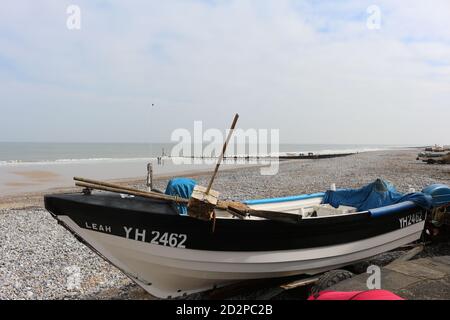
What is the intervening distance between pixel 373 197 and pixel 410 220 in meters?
1.15

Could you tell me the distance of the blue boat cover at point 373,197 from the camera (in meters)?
8.34

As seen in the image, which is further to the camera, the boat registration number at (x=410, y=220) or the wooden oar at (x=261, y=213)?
the boat registration number at (x=410, y=220)

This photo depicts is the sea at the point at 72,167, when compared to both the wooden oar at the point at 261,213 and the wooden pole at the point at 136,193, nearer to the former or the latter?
the wooden pole at the point at 136,193

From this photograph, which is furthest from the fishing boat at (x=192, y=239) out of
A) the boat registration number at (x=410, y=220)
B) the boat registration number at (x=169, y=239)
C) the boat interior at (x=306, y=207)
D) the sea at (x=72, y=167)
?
the sea at (x=72, y=167)

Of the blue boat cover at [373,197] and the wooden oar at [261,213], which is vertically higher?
the wooden oar at [261,213]

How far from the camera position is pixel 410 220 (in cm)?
824

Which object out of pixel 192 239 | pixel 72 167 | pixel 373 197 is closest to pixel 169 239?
pixel 192 239

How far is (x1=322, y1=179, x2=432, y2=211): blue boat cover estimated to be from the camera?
8336 mm

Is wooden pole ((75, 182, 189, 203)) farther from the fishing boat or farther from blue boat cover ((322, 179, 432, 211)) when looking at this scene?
blue boat cover ((322, 179, 432, 211))

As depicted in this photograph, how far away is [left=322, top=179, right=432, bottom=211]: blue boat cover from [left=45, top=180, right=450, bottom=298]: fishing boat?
6.91 ft

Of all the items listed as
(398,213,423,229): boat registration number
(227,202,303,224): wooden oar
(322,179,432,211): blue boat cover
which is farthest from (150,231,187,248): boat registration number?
(322,179,432,211): blue boat cover

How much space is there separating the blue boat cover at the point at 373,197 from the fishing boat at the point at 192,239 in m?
2.11

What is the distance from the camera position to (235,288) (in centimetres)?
643

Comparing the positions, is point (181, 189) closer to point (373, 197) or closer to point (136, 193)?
point (136, 193)
